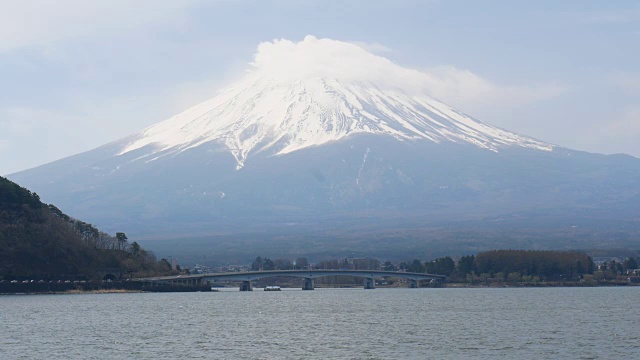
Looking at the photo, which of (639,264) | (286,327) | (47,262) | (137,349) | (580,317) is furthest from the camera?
(639,264)

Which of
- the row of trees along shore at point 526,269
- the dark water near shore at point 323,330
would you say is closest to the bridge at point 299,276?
the row of trees along shore at point 526,269

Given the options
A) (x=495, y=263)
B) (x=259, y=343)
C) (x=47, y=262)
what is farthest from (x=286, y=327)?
(x=495, y=263)

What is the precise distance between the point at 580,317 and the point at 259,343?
24.3 meters

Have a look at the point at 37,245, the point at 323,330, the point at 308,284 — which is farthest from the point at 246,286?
the point at 323,330

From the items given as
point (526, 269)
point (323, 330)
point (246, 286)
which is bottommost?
point (323, 330)

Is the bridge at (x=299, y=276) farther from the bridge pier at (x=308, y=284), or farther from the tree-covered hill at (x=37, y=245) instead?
the tree-covered hill at (x=37, y=245)

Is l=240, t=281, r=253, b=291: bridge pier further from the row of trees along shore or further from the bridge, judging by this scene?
the row of trees along shore

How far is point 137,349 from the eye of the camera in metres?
53.3

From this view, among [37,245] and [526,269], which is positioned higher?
[526,269]

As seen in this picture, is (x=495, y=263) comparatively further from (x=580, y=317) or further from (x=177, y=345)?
(x=177, y=345)

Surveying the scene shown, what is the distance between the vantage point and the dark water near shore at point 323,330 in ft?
169

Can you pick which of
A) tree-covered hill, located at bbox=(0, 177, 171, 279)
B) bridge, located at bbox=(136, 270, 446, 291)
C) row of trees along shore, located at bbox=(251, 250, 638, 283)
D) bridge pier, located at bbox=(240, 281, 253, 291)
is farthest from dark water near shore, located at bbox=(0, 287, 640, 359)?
bridge pier, located at bbox=(240, 281, 253, 291)

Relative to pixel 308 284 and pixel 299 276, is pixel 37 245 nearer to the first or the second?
pixel 299 276

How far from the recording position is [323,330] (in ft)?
211
